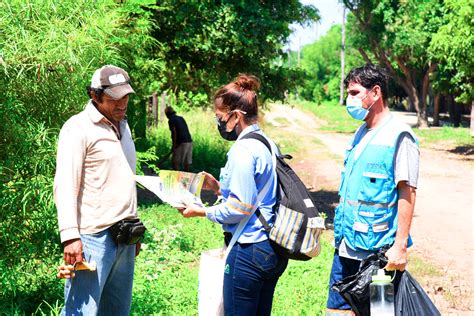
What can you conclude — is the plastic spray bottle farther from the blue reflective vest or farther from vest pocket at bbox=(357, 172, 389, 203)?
vest pocket at bbox=(357, 172, 389, 203)

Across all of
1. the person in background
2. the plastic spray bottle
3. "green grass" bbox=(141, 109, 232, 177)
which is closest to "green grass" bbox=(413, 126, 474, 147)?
"green grass" bbox=(141, 109, 232, 177)

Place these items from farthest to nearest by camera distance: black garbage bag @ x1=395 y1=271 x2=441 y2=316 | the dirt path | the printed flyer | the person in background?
1. the person in background
2. the dirt path
3. the printed flyer
4. black garbage bag @ x1=395 y1=271 x2=441 y2=316

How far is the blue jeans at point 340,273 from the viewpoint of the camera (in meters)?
4.21

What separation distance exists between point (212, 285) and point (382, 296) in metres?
0.97

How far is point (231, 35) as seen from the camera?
12633 millimetres

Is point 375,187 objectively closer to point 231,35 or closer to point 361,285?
point 361,285

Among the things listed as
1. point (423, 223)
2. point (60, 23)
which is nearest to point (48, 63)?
point (60, 23)

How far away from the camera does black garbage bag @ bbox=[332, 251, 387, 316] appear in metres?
4.00

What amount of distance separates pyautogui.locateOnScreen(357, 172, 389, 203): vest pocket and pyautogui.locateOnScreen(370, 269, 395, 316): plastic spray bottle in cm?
41

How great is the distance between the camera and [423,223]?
11562 millimetres

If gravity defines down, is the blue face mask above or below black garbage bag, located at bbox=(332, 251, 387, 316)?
above

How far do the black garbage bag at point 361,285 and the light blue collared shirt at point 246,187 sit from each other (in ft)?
2.12

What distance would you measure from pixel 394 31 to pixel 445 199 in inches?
798

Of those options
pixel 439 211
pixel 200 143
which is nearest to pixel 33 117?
pixel 439 211
